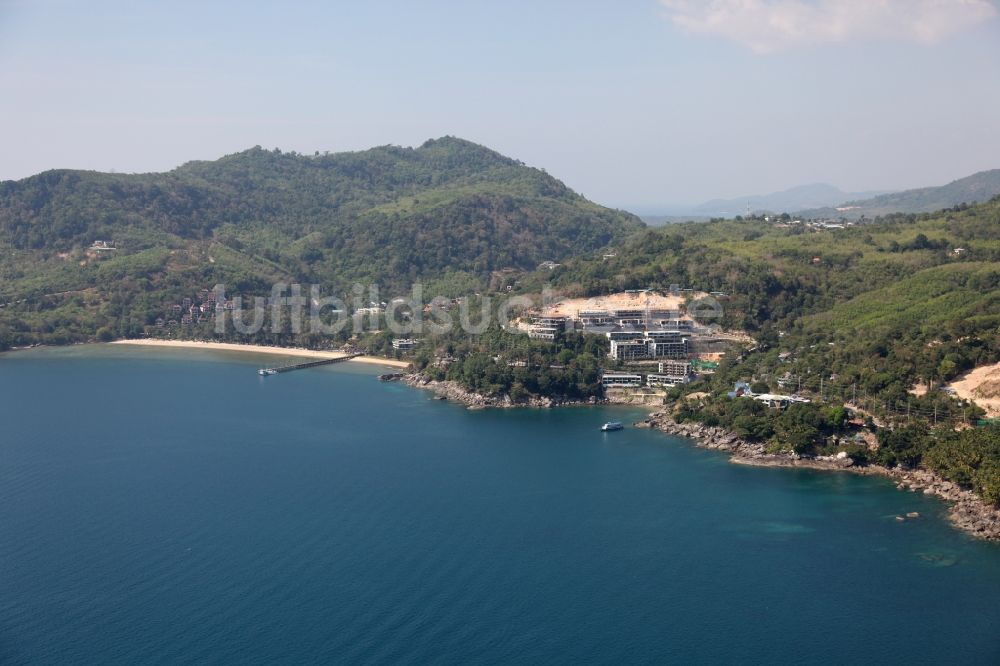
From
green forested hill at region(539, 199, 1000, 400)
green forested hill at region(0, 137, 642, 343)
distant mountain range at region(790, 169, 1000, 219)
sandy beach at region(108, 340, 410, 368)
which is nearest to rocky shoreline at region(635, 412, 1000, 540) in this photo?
green forested hill at region(539, 199, 1000, 400)

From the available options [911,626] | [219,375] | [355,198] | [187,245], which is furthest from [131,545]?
[355,198]

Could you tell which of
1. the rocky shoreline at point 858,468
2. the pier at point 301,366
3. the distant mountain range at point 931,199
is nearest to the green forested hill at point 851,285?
the rocky shoreline at point 858,468

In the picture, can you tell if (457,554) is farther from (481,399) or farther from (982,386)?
(982,386)

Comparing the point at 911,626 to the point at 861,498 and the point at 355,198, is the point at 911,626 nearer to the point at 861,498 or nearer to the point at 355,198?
the point at 861,498

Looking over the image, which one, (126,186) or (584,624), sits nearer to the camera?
(584,624)

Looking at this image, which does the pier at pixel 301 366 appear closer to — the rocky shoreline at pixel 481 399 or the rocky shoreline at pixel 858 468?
the rocky shoreline at pixel 481 399

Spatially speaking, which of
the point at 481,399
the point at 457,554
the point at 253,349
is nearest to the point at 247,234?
the point at 253,349
